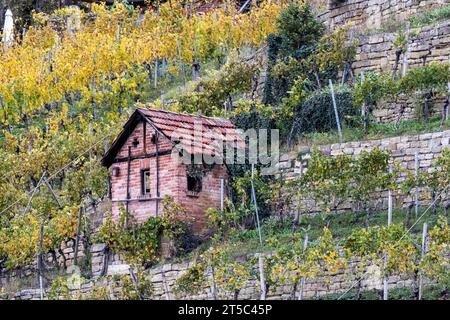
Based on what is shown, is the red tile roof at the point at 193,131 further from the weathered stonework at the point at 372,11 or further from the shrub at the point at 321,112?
the weathered stonework at the point at 372,11

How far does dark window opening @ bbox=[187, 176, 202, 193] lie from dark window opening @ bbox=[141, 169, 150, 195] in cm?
83

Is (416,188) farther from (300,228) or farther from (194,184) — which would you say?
(194,184)

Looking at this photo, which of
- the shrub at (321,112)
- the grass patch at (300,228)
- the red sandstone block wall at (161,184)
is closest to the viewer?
the grass patch at (300,228)

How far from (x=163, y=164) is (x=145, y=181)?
561mm

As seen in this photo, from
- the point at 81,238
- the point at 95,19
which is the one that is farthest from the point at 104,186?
the point at 95,19

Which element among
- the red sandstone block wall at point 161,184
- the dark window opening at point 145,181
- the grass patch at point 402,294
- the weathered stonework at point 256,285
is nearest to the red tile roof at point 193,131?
the red sandstone block wall at point 161,184

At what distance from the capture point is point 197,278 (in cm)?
2556

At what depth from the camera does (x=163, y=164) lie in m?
29.7

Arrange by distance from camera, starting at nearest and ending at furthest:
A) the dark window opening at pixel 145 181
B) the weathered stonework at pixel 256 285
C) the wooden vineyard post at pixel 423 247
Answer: the wooden vineyard post at pixel 423 247 → the weathered stonework at pixel 256 285 → the dark window opening at pixel 145 181

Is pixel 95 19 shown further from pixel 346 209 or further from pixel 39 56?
pixel 346 209

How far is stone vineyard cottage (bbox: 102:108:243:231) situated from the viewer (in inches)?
1158

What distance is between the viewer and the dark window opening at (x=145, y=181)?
98.1 feet

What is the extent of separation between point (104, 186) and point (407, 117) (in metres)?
6.01
